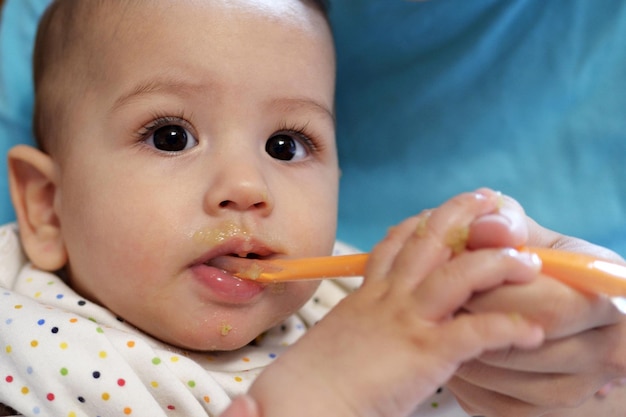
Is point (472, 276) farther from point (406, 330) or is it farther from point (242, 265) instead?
point (242, 265)

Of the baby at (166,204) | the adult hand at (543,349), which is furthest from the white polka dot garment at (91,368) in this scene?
the adult hand at (543,349)

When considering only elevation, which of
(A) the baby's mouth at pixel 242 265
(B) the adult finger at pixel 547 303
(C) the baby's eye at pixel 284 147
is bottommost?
(A) the baby's mouth at pixel 242 265

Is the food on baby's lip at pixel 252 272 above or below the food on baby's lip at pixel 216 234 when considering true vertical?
below

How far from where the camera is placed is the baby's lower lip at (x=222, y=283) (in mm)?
837

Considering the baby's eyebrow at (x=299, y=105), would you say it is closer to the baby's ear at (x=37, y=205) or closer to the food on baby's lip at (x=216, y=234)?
the food on baby's lip at (x=216, y=234)

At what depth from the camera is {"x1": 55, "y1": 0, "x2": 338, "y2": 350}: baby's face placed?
831mm

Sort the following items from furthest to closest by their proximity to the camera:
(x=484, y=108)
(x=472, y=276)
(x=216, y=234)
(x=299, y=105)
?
(x=484, y=108) < (x=299, y=105) < (x=216, y=234) < (x=472, y=276)

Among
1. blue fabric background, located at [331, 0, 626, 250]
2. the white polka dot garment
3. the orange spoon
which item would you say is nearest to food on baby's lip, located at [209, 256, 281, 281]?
the orange spoon

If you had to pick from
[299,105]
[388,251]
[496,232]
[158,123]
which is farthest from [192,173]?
[496,232]

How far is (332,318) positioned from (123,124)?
42cm

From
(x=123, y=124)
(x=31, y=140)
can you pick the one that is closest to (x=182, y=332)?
(x=123, y=124)

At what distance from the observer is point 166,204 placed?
2.72 feet

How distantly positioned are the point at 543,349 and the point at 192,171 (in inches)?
18.5

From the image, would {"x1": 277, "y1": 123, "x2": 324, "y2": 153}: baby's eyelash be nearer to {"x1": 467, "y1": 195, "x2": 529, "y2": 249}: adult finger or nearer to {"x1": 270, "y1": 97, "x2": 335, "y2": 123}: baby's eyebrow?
{"x1": 270, "y1": 97, "x2": 335, "y2": 123}: baby's eyebrow
